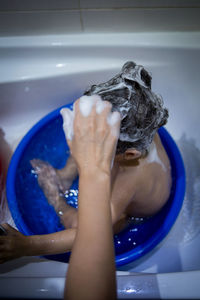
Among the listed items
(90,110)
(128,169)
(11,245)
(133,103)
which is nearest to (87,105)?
(90,110)

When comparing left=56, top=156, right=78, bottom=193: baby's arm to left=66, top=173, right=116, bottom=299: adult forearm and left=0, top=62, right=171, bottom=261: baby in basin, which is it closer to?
left=0, top=62, right=171, bottom=261: baby in basin

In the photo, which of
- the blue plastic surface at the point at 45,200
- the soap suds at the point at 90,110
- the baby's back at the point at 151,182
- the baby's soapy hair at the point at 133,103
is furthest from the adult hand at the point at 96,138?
the blue plastic surface at the point at 45,200

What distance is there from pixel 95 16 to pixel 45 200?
0.78 m

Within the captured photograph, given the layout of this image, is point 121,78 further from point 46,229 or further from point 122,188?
point 46,229

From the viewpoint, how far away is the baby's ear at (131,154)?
0.71 m

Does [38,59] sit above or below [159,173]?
→ above

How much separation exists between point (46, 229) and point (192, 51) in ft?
3.14

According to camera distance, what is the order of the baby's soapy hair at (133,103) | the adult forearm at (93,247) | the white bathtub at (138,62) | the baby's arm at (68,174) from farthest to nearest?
the baby's arm at (68,174) → the white bathtub at (138,62) → the baby's soapy hair at (133,103) → the adult forearm at (93,247)

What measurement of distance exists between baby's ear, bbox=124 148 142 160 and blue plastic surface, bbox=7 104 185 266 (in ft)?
0.99

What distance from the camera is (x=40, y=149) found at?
1.13 meters

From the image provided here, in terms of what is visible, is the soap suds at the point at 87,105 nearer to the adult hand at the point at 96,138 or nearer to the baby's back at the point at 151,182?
the adult hand at the point at 96,138

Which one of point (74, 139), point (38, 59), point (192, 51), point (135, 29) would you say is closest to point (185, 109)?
point (192, 51)

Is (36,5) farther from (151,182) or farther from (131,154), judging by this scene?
(151,182)

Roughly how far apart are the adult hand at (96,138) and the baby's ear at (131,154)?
0.25 meters
